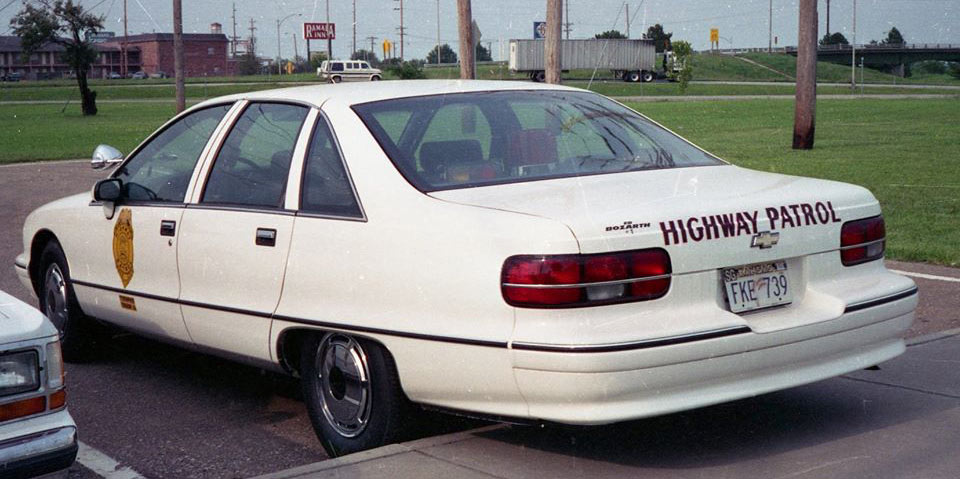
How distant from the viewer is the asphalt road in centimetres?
483

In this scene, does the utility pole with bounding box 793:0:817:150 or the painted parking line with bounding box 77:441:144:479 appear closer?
the painted parking line with bounding box 77:441:144:479

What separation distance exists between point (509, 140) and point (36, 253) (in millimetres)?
3145

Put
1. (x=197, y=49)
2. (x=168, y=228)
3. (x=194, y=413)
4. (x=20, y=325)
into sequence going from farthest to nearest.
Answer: (x=197, y=49), (x=194, y=413), (x=168, y=228), (x=20, y=325)

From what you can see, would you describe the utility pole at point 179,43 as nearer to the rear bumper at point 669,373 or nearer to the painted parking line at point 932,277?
the painted parking line at point 932,277

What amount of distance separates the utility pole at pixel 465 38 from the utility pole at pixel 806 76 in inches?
302

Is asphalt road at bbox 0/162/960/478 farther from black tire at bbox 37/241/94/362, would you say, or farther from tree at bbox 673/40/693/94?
tree at bbox 673/40/693/94

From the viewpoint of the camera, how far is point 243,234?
5023mm

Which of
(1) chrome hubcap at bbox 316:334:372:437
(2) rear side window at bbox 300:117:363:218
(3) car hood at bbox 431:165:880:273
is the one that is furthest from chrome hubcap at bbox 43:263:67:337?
(3) car hood at bbox 431:165:880:273

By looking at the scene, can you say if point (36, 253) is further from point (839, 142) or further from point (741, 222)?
point (839, 142)

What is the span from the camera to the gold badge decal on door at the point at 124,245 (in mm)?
5715

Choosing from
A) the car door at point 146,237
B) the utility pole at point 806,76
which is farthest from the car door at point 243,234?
the utility pole at point 806,76

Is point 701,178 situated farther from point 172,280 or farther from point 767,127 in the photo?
point 767,127

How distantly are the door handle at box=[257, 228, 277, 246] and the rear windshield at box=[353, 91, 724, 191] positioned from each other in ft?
1.92

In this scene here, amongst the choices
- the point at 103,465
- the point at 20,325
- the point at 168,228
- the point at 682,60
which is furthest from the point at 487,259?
the point at 682,60
